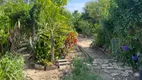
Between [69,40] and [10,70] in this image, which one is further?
[69,40]

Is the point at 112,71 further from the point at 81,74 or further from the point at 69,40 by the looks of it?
the point at 69,40

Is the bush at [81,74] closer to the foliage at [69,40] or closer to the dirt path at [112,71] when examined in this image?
the dirt path at [112,71]

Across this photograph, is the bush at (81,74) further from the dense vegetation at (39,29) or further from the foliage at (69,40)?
the foliage at (69,40)

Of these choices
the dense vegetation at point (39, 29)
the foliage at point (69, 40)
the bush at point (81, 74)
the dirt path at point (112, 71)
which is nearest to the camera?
the bush at point (81, 74)

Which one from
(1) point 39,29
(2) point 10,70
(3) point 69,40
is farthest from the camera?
(3) point 69,40

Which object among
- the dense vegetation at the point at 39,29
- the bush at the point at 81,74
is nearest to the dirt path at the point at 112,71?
the bush at the point at 81,74

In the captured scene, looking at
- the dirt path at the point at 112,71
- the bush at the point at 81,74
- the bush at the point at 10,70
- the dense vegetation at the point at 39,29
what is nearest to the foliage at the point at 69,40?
the dense vegetation at the point at 39,29

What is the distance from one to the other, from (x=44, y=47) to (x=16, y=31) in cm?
136

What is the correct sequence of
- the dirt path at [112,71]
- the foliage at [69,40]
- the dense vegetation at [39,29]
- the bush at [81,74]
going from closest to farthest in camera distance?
1. the bush at [81,74]
2. the dirt path at [112,71]
3. the dense vegetation at [39,29]
4. the foliage at [69,40]

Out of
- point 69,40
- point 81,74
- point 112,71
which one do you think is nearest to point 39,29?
point 69,40

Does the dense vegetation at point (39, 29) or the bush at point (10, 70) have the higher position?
the dense vegetation at point (39, 29)

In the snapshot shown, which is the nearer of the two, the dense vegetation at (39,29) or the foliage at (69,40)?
the dense vegetation at (39,29)

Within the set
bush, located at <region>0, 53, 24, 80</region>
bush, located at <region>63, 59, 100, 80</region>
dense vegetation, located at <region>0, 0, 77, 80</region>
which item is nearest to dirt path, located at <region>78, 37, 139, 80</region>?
bush, located at <region>63, 59, 100, 80</region>

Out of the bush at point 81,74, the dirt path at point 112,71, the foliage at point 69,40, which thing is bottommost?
the dirt path at point 112,71
